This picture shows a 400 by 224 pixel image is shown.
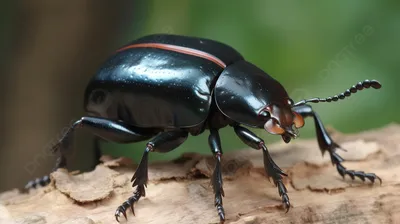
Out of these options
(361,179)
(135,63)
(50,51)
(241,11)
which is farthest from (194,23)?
(361,179)

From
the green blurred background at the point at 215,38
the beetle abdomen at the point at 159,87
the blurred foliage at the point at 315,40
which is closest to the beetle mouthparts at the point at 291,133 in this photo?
the beetle abdomen at the point at 159,87

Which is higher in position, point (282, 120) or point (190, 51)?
point (190, 51)

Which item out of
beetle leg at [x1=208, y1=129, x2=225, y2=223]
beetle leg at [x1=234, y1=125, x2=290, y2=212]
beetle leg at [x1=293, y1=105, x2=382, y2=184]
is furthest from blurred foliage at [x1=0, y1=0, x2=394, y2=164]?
beetle leg at [x1=234, y1=125, x2=290, y2=212]

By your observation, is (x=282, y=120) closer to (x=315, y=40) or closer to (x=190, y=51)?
(x=190, y=51)

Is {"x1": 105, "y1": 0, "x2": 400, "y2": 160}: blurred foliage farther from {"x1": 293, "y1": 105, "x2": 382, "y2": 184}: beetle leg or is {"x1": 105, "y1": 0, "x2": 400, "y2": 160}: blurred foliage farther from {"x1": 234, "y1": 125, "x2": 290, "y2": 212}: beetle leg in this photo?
{"x1": 234, "y1": 125, "x2": 290, "y2": 212}: beetle leg

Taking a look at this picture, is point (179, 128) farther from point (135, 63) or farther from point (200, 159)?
point (135, 63)

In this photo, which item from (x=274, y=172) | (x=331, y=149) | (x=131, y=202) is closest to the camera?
(x=131, y=202)

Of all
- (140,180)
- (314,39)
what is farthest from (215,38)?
(140,180)

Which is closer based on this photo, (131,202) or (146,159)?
(131,202)

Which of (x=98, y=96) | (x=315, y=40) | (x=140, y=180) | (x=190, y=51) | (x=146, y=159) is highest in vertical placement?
(x=315, y=40)
